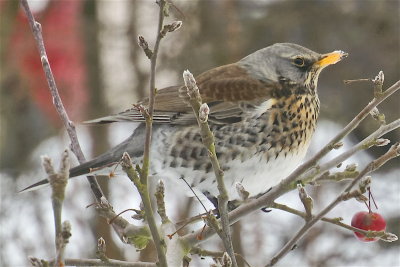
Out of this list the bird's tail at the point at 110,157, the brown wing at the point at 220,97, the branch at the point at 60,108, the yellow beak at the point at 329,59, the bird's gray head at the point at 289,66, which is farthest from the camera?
the bird's gray head at the point at 289,66

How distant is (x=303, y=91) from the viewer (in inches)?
92.5

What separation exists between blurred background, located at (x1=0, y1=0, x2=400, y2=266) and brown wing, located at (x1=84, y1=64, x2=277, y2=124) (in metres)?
1.33

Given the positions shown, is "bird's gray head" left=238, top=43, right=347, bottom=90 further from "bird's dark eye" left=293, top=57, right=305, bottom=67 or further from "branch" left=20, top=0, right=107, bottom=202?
"branch" left=20, top=0, right=107, bottom=202

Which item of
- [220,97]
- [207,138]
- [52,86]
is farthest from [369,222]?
[52,86]

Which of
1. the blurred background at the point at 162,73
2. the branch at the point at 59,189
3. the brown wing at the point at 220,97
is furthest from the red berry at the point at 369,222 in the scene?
the blurred background at the point at 162,73

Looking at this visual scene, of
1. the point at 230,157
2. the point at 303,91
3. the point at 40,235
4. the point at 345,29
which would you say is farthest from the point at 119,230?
the point at 345,29

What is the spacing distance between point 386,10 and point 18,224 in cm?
224

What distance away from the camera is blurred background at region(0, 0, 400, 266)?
3.70 meters

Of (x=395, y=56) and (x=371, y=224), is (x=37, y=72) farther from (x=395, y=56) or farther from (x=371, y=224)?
(x=371, y=224)

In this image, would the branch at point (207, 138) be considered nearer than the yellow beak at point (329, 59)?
Yes

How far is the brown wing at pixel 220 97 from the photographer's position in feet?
7.26

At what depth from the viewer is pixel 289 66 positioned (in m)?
2.37

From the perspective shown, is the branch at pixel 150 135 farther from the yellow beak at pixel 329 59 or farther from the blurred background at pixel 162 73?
the blurred background at pixel 162 73

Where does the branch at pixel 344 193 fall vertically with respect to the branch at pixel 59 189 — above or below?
above
